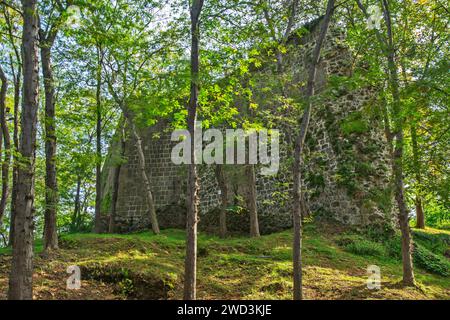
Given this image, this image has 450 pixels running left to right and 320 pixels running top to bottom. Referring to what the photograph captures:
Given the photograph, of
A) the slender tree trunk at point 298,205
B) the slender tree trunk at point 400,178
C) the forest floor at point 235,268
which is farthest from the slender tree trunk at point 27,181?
the slender tree trunk at point 400,178

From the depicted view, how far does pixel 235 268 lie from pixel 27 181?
5.30 meters

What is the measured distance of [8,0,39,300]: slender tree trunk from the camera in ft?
19.0

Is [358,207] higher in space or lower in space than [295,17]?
lower

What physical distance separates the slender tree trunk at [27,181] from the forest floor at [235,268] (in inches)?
47.4

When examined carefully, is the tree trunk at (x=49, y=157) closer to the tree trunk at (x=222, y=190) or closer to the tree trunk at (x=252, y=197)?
the tree trunk at (x=222, y=190)

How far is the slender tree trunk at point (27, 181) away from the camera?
580 centimetres

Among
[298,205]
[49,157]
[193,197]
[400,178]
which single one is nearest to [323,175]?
[400,178]

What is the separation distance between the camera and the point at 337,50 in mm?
14422

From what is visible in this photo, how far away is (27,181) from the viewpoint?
6.00m

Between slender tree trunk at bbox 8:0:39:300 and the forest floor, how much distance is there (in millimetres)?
1204
